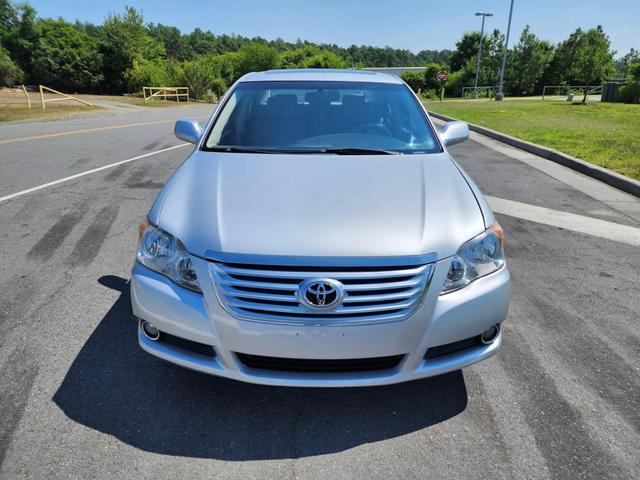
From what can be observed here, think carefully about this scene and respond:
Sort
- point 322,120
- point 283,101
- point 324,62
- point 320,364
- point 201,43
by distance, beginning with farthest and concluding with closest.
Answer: point 201,43 < point 324,62 < point 283,101 < point 322,120 < point 320,364

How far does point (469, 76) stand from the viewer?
63.5m

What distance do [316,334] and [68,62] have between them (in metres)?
61.1

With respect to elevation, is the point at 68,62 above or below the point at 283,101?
above

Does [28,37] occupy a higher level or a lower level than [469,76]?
higher

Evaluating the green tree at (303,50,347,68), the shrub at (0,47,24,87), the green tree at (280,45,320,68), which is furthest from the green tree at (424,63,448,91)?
the shrub at (0,47,24,87)

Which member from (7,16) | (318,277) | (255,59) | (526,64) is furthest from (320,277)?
(7,16)

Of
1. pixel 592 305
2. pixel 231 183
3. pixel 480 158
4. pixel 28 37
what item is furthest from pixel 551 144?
pixel 28 37

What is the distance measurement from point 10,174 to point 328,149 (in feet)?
21.6

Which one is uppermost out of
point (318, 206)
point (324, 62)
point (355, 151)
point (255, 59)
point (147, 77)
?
point (255, 59)

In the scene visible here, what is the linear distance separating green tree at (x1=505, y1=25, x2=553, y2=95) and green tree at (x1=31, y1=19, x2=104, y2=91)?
4943cm

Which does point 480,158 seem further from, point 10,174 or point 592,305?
point 10,174

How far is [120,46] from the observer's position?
51.2 meters

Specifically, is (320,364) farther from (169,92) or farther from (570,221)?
(169,92)

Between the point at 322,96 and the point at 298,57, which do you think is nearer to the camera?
the point at 322,96
